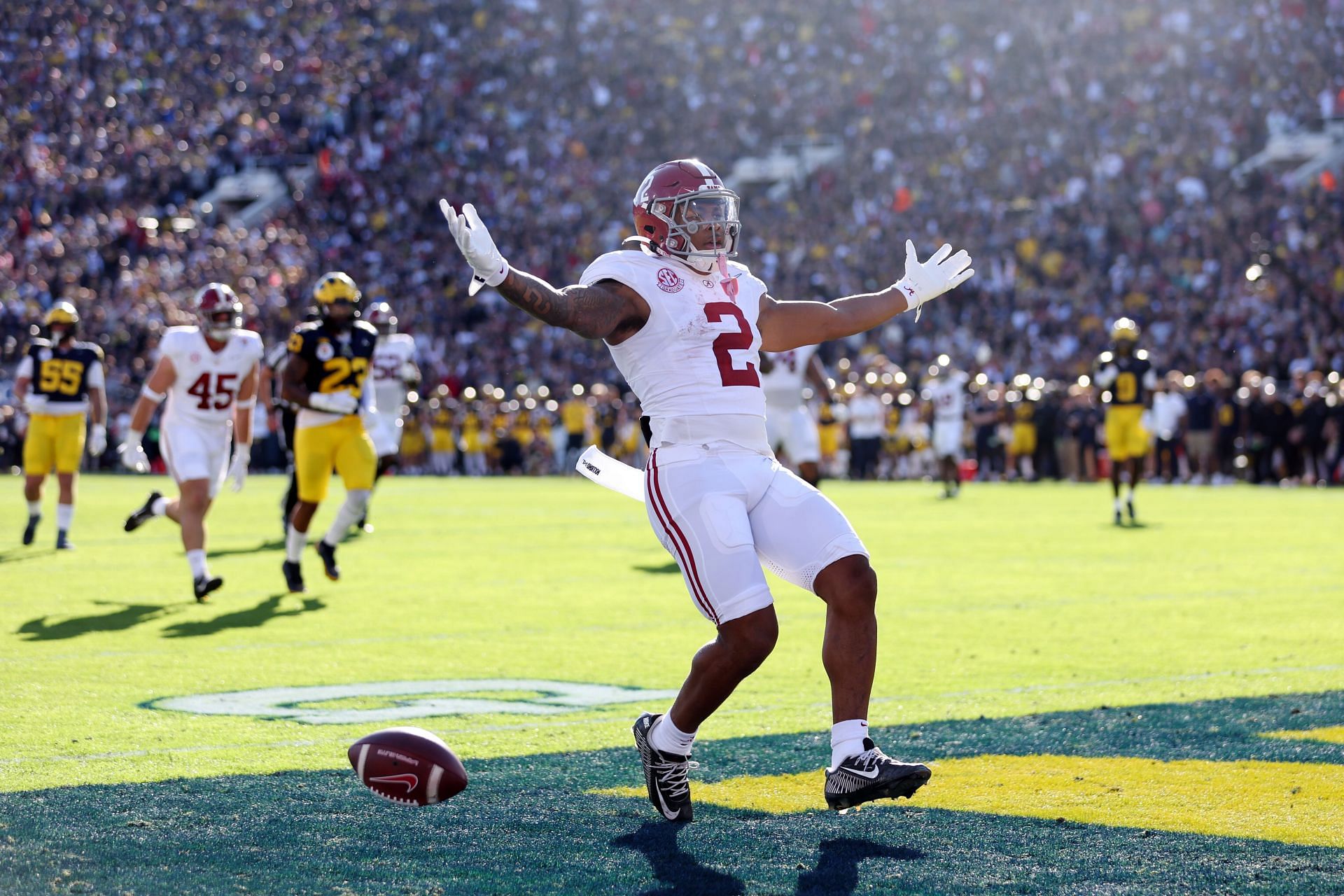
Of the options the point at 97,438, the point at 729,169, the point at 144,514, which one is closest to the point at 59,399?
the point at 97,438

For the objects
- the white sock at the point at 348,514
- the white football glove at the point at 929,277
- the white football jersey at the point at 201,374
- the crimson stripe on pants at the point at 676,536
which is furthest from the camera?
the white sock at the point at 348,514

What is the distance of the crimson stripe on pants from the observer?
470 centimetres

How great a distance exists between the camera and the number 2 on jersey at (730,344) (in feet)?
16.1

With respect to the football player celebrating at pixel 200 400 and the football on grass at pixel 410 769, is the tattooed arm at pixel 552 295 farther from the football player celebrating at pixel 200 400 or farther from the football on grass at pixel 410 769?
the football player celebrating at pixel 200 400

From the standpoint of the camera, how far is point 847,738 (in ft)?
14.6

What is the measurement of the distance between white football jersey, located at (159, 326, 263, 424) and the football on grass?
6265 mm

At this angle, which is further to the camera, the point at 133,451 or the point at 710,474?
the point at 133,451

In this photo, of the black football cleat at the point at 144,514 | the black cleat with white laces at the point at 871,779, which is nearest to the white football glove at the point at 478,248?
the black cleat with white laces at the point at 871,779

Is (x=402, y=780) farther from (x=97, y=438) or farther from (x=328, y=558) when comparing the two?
(x=97, y=438)

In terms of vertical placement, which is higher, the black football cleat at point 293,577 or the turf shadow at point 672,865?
the black football cleat at point 293,577

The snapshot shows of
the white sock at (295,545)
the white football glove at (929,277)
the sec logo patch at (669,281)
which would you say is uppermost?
the white football glove at (929,277)

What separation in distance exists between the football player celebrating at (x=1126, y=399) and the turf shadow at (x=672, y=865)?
1365cm

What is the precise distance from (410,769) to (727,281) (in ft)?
5.95

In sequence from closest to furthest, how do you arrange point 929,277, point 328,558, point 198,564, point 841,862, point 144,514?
1. point 841,862
2. point 929,277
3. point 198,564
4. point 328,558
5. point 144,514
